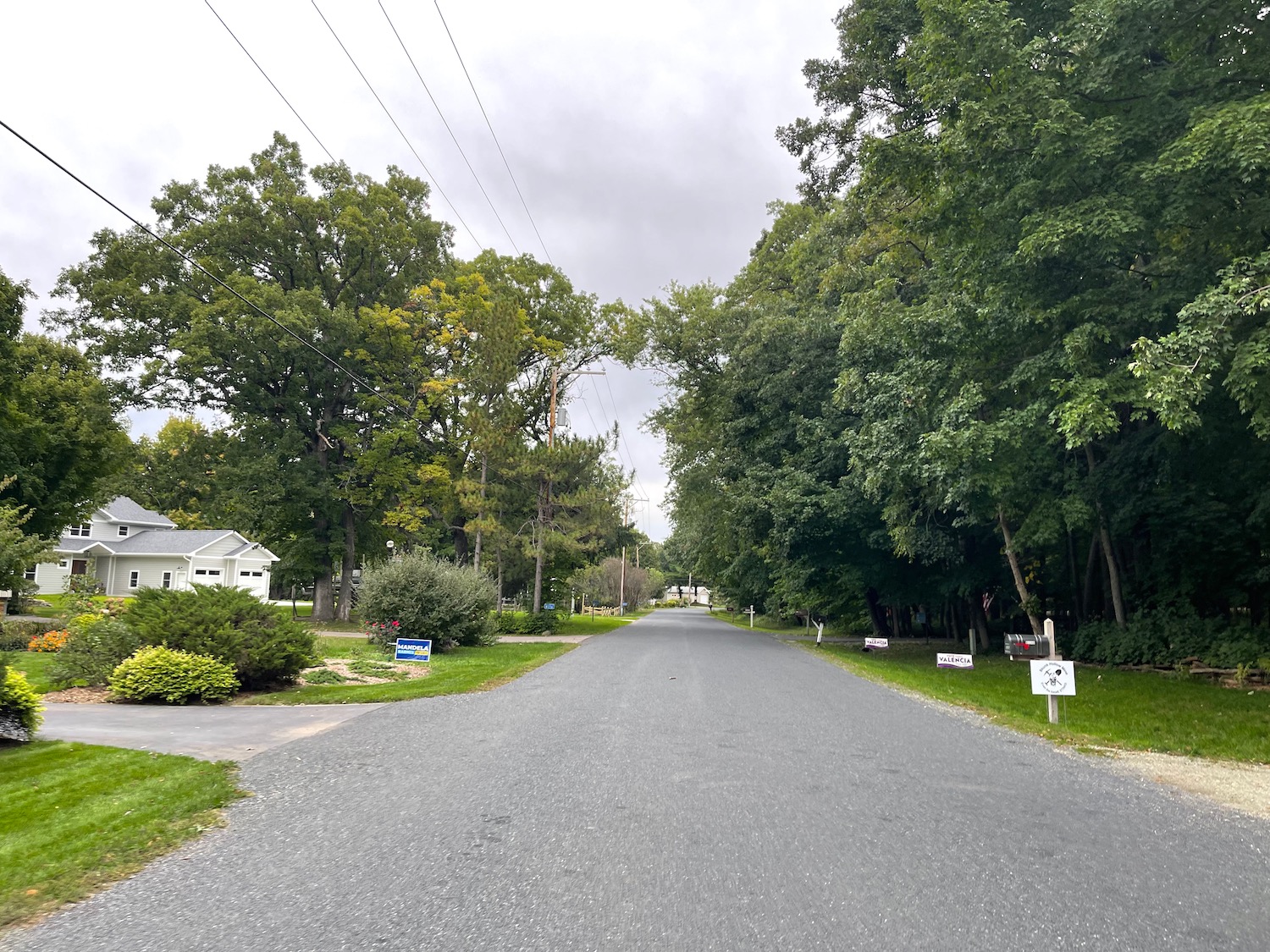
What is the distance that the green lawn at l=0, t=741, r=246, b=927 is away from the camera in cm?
413

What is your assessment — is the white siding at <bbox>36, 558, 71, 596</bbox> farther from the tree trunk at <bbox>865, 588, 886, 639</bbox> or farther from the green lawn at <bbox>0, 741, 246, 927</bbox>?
the green lawn at <bbox>0, 741, 246, 927</bbox>

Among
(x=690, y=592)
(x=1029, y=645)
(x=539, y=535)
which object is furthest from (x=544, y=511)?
(x=690, y=592)

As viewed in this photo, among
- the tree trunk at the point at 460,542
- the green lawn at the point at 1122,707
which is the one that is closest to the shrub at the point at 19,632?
the tree trunk at the point at 460,542

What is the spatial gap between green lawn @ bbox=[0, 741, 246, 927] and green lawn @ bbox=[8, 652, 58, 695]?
412cm

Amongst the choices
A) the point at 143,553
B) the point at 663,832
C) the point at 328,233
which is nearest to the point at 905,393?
the point at 663,832

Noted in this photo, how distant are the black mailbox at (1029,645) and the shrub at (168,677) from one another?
11.3 metres

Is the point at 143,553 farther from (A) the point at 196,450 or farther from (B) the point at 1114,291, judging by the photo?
(B) the point at 1114,291

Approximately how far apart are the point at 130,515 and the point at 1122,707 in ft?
172

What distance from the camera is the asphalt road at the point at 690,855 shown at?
360 cm

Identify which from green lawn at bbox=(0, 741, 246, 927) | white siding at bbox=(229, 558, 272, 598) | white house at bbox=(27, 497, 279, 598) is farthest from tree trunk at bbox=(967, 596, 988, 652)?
white siding at bbox=(229, 558, 272, 598)

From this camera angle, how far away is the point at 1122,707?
1186cm

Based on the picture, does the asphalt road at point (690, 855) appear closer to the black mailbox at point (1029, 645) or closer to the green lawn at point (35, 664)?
the black mailbox at point (1029, 645)

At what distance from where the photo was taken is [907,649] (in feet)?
85.3

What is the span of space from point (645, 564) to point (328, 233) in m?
90.3
